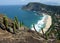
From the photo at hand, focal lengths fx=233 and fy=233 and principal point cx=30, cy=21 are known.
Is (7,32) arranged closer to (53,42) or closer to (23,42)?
(23,42)

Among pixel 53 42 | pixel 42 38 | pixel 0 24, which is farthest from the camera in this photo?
pixel 0 24

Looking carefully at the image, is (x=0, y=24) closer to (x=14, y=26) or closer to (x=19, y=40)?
(x=14, y=26)

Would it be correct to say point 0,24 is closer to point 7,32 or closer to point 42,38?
point 7,32

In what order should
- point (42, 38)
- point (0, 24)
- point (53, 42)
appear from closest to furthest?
point (53, 42) → point (42, 38) → point (0, 24)

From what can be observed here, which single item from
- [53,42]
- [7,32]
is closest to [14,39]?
[7,32]

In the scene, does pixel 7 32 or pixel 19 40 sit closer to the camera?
pixel 19 40

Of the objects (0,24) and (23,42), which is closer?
(23,42)

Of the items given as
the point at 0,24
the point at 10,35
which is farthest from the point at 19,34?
the point at 0,24

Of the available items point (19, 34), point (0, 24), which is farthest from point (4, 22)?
point (19, 34)
